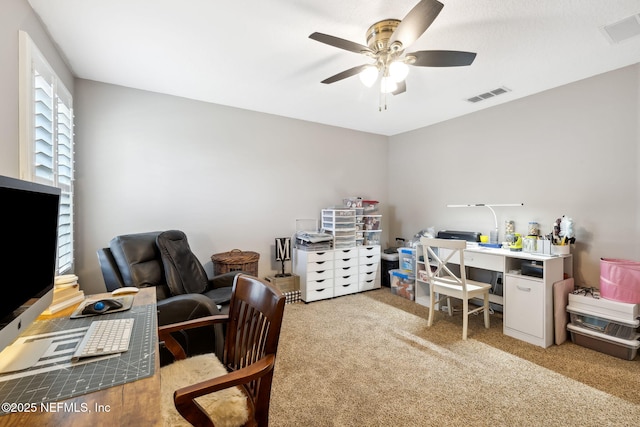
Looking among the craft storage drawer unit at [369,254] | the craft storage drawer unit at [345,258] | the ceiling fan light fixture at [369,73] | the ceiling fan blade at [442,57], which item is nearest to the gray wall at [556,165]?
the craft storage drawer unit at [369,254]

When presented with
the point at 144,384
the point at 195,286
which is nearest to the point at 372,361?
the point at 195,286

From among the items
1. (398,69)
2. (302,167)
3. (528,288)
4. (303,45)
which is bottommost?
(528,288)

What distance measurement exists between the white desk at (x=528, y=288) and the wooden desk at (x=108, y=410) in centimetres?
292

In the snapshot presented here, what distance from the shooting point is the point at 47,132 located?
199cm

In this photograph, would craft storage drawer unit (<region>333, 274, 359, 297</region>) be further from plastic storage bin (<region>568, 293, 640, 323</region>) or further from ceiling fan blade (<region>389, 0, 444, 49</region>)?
ceiling fan blade (<region>389, 0, 444, 49</region>)

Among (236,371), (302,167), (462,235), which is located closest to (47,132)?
(236,371)

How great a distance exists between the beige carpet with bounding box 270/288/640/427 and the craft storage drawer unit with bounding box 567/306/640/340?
0.64ft

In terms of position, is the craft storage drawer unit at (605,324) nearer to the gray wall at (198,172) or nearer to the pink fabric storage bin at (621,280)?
the pink fabric storage bin at (621,280)

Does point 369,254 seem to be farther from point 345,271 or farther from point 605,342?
point 605,342

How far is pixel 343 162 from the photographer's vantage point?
4.50 metres

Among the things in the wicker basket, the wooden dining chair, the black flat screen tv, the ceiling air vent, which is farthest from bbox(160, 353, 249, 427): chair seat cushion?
the ceiling air vent

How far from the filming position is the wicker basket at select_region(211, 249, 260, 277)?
313 cm

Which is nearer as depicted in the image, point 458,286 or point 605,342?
point 605,342

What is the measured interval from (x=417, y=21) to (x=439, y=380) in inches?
89.2
